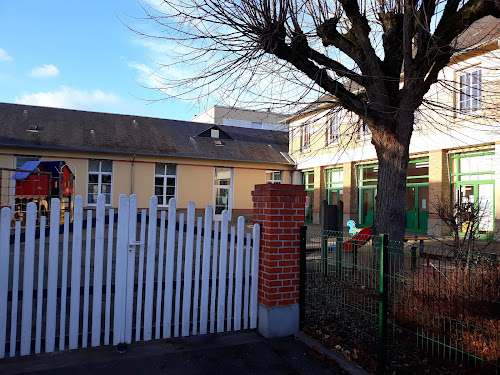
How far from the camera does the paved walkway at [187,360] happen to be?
3.35m

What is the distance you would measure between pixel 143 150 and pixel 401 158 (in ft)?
55.5

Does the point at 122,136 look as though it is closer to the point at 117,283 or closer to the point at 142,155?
the point at 142,155

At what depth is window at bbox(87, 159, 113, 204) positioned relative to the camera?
19703 millimetres

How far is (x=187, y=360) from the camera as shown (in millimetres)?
3582

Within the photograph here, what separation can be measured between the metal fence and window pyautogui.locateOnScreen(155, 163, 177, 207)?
1702 cm

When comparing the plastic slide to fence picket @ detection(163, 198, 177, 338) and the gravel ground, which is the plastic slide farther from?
fence picket @ detection(163, 198, 177, 338)

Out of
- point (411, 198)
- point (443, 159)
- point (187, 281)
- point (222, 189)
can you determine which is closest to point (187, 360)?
point (187, 281)

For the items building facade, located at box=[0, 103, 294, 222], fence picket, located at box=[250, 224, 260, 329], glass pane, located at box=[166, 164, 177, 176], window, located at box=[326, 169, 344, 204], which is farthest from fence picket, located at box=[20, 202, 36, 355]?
window, located at box=[326, 169, 344, 204]

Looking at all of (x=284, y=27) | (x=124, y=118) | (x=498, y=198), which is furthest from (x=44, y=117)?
(x=498, y=198)

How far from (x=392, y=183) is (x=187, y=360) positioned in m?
3.88

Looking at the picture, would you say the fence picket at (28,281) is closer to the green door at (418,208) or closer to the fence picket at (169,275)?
the fence picket at (169,275)

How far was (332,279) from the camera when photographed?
16.4 feet

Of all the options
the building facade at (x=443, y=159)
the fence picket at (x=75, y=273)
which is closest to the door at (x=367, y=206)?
the building facade at (x=443, y=159)

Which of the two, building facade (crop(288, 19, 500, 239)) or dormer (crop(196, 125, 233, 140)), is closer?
building facade (crop(288, 19, 500, 239))
